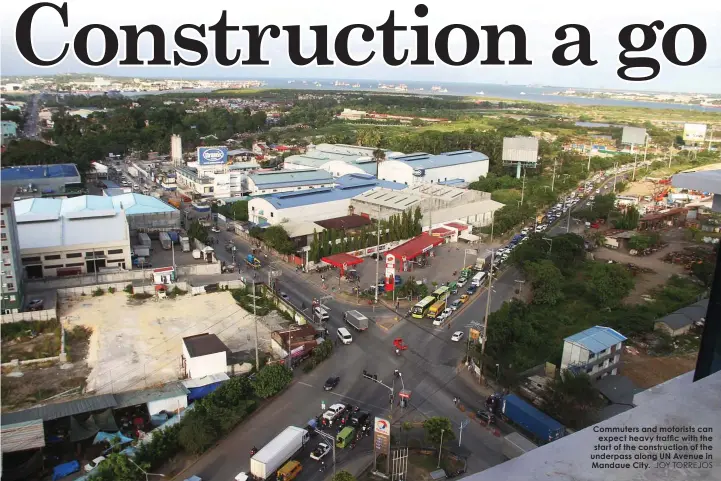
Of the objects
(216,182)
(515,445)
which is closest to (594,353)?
(515,445)

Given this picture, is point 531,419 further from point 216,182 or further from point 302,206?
point 216,182

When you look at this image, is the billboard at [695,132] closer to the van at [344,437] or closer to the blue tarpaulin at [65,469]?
the van at [344,437]

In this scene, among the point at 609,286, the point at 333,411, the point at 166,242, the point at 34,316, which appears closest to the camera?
the point at 333,411

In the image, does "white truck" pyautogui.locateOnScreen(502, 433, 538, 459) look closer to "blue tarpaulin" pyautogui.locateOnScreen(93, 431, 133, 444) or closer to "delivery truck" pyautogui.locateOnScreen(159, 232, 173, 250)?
"blue tarpaulin" pyautogui.locateOnScreen(93, 431, 133, 444)

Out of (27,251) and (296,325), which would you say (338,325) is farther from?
(27,251)

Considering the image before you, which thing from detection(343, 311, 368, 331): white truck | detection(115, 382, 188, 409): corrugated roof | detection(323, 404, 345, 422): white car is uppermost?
detection(343, 311, 368, 331): white truck

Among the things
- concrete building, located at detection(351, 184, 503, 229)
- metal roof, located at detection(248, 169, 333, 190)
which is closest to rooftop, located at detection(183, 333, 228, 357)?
concrete building, located at detection(351, 184, 503, 229)
